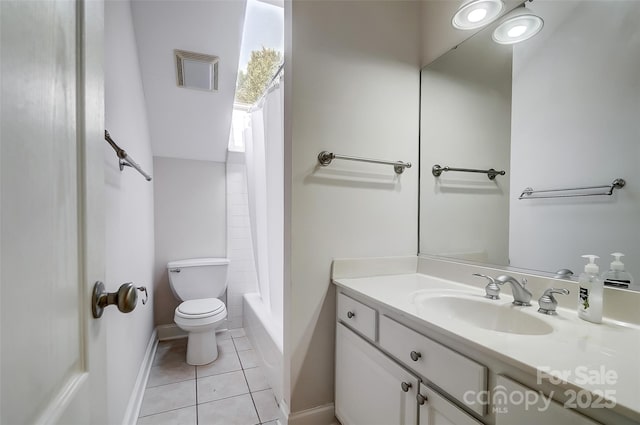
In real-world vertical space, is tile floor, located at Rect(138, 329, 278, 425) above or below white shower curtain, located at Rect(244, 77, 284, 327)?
below

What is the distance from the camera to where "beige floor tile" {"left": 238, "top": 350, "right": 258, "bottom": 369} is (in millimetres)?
2182

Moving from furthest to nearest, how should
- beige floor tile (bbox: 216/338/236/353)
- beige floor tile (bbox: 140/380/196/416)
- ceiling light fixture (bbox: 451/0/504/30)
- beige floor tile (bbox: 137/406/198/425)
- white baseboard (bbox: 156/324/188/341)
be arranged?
white baseboard (bbox: 156/324/188/341), beige floor tile (bbox: 216/338/236/353), beige floor tile (bbox: 140/380/196/416), beige floor tile (bbox: 137/406/198/425), ceiling light fixture (bbox: 451/0/504/30)

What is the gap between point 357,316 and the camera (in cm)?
130

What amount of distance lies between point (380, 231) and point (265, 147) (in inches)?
37.3

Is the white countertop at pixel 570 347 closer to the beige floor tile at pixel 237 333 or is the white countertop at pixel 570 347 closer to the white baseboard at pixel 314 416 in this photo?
the white baseboard at pixel 314 416

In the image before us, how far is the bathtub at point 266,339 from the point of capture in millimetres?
1706

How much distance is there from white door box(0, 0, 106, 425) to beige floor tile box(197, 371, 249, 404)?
1.41 meters

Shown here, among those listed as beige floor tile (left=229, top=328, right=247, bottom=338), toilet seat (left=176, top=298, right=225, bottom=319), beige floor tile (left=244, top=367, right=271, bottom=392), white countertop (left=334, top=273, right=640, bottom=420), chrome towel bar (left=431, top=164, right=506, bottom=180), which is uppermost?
chrome towel bar (left=431, top=164, right=506, bottom=180)

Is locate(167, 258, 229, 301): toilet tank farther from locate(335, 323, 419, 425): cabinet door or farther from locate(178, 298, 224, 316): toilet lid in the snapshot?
locate(335, 323, 419, 425): cabinet door

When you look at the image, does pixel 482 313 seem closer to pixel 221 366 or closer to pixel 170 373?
pixel 221 366

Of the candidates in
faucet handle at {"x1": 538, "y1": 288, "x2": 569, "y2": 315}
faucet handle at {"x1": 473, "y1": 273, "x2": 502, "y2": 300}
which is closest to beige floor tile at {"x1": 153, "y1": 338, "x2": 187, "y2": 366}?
faucet handle at {"x1": 473, "y1": 273, "x2": 502, "y2": 300}

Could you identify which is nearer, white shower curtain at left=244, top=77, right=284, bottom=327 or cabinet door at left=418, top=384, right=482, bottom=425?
cabinet door at left=418, top=384, right=482, bottom=425

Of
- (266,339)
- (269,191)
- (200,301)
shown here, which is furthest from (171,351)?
(269,191)

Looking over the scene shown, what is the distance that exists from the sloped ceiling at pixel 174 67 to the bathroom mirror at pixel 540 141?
1.29 metres
